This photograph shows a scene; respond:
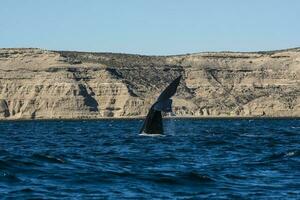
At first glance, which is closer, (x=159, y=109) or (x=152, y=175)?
(x=152, y=175)

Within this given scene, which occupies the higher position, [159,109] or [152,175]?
[159,109]

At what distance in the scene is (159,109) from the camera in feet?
146

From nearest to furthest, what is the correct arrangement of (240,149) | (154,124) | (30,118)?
(240,149)
(154,124)
(30,118)

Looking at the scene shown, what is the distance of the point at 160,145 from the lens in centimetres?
4012

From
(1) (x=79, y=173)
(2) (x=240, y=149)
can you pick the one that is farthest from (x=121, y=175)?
(2) (x=240, y=149)

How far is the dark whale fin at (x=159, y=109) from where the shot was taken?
43125 millimetres

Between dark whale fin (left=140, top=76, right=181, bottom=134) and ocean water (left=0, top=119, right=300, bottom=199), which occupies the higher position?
dark whale fin (left=140, top=76, right=181, bottom=134)

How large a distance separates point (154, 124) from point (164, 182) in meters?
27.1

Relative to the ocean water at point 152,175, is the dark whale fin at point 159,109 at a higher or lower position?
higher

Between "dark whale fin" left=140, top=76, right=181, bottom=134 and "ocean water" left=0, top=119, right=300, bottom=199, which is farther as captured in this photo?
"dark whale fin" left=140, top=76, right=181, bottom=134

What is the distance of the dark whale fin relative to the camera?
43125mm

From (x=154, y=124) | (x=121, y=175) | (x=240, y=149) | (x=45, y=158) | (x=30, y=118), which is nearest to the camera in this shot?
(x=121, y=175)

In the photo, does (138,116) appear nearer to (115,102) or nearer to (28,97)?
(115,102)

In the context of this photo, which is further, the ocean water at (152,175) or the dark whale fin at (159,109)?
the dark whale fin at (159,109)
